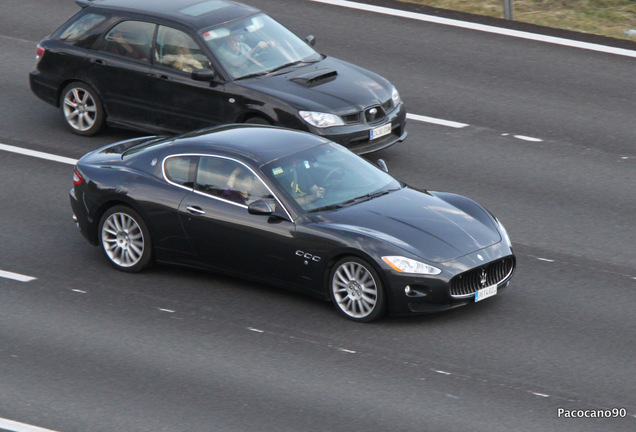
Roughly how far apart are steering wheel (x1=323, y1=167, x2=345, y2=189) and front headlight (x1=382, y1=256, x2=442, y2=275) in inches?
49.4

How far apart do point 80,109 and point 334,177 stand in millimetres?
5336

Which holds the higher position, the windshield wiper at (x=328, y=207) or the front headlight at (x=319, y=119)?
the front headlight at (x=319, y=119)

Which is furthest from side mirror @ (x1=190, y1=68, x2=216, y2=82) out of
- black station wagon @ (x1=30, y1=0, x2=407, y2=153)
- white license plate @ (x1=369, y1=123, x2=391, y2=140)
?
white license plate @ (x1=369, y1=123, x2=391, y2=140)

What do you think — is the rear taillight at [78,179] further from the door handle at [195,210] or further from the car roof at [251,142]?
the door handle at [195,210]

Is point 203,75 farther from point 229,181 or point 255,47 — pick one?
point 229,181

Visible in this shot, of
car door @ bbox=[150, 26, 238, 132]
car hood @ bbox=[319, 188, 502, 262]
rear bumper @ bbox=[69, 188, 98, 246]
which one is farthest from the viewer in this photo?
car door @ bbox=[150, 26, 238, 132]

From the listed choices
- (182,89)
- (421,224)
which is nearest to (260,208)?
(421,224)

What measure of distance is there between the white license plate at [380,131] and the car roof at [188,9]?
2468mm

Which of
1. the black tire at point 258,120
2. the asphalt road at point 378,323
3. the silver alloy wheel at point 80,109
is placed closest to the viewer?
the asphalt road at point 378,323

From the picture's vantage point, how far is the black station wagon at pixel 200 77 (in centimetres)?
1438

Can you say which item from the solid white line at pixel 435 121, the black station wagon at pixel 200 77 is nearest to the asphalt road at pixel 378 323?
the solid white line at pixel 435 121

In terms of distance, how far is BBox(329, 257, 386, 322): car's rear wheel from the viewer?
10727mm

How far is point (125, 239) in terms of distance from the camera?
1216cm

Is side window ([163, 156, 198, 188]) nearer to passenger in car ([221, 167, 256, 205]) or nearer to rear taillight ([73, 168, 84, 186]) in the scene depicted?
passenger in car ([221, 167, 256, 205])
